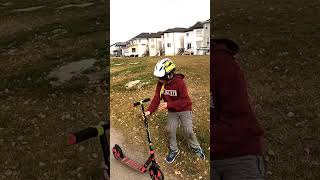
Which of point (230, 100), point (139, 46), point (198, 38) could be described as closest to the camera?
point (230, 100)

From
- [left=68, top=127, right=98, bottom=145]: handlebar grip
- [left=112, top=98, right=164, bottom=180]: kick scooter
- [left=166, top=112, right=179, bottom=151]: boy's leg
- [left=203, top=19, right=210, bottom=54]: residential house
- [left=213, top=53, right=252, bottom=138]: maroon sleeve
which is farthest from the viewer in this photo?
[left=166, top=112, right=179, bottom=151]: boy's leg

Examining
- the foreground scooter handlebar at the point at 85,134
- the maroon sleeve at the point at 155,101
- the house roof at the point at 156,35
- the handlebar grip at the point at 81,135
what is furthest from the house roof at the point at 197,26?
the handlebar grip at the point at 81,135

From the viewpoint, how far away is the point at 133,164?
550 cm

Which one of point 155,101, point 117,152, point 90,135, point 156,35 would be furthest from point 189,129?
point 90,135

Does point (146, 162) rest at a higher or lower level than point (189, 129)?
lower

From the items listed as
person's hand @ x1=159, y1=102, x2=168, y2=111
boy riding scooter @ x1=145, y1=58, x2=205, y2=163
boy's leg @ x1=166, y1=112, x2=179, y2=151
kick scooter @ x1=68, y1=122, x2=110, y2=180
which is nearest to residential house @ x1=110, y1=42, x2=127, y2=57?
boy riding scooter @ x1=145, y1=58, x2=205, y2=163

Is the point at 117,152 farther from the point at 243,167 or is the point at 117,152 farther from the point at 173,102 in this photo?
the point at 243,167

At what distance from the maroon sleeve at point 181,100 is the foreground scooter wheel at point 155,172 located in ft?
2.29

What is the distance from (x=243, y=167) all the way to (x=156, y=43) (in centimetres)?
163

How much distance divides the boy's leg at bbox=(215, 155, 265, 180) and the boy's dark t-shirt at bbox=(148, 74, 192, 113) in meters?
0.69

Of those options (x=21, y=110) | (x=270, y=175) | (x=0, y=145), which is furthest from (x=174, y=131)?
(x=21, y=110)

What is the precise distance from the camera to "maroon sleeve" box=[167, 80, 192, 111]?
521cm

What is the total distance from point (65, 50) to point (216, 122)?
17.6 m

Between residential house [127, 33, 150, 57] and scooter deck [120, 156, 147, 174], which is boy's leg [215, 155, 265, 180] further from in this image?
residential house [127, 33, 150, 57]
